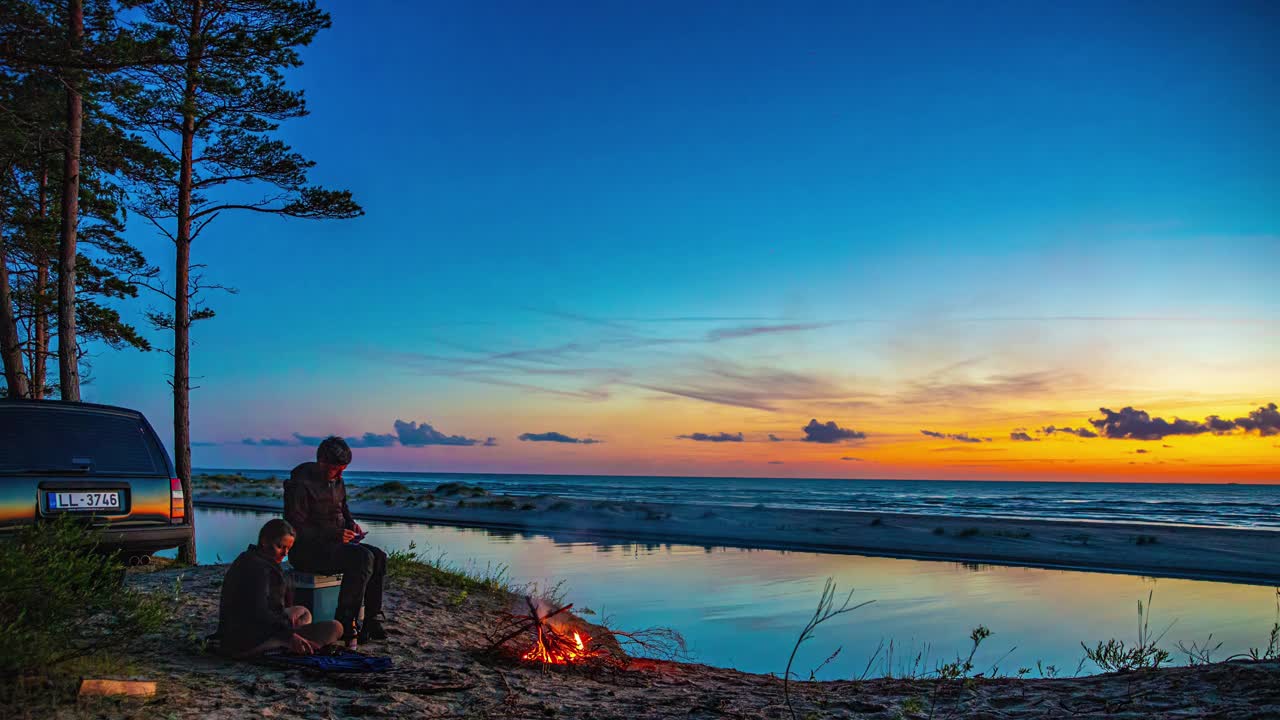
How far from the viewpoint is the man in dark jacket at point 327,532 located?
6.70m

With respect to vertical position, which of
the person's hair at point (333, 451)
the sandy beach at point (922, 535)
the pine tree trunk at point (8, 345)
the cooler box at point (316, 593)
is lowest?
the sandy beach at point (922, 535)

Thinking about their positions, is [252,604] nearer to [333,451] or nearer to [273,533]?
[273,533]

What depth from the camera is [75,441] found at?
7012 millimetres

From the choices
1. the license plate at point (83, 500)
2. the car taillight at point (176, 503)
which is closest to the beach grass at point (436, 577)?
the car taillight at point (176, 503)

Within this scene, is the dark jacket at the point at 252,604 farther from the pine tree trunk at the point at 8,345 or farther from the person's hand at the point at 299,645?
the pine tree trunk at the point at 8,345

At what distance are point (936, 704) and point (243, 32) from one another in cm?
1355

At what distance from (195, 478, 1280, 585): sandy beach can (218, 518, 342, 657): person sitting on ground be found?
18726 millimetres

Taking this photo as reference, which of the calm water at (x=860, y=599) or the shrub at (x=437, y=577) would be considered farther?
the shrub at (x=437, y=577)

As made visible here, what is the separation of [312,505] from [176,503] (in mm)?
2038

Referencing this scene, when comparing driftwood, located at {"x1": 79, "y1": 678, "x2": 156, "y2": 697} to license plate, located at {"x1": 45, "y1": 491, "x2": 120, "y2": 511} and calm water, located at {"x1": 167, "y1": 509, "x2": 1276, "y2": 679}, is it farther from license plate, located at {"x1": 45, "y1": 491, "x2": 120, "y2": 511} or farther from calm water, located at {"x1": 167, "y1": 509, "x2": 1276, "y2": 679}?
calm water, located at {"x1": 167, "y1": 509, "x2": 1276, "y2": 679}

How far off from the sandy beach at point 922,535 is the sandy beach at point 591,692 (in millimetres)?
14626

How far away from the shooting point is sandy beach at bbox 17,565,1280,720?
5.21m

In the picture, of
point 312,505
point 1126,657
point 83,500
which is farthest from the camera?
point 1126,657

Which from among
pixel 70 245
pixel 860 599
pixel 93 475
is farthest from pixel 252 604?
pixel 860 599
